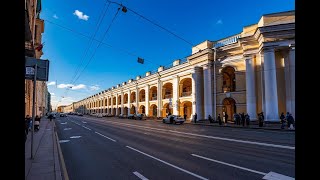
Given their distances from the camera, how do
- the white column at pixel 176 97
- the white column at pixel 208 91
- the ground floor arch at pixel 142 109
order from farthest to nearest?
the ground floor arch at pixel 142 109, the white column at pixel 176 97, the white column at pixel 208 91

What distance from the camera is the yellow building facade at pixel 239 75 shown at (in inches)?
998

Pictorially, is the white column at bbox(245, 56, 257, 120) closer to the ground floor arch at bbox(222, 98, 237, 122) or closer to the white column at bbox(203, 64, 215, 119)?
the ground floor arch at bbox(222, 98, 237, 122)

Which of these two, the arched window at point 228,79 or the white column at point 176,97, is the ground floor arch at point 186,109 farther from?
the arched window at point 228,79

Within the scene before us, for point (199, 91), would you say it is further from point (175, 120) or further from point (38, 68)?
point (38, 68)

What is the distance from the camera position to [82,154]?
9984 mm

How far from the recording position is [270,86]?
25609mm

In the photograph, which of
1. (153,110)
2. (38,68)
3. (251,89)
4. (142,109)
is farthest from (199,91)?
(38,68)

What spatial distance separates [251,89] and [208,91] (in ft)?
22.8

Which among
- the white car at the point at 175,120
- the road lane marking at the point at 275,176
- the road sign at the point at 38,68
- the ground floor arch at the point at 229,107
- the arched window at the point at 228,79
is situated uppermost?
the arched window at the point at 228,79

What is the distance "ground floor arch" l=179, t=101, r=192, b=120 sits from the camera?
40.7 metres

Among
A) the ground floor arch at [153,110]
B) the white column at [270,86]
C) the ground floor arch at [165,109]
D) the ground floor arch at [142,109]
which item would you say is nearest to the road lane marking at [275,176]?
the white column at [270,86]

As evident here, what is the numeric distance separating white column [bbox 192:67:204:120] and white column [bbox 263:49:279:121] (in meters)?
10.9

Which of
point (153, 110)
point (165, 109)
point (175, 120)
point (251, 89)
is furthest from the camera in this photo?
point (153, 110)
